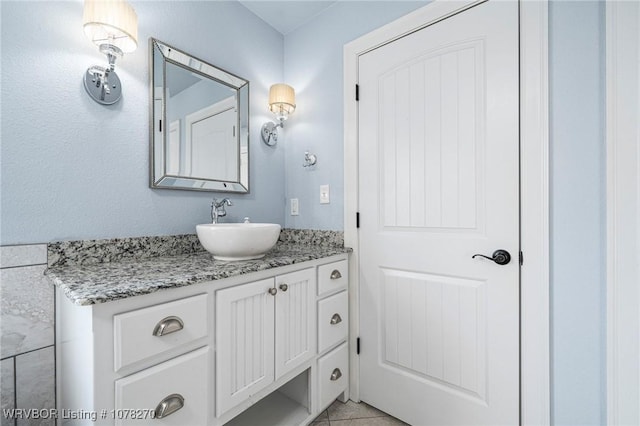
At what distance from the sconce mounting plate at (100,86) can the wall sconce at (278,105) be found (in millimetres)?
815

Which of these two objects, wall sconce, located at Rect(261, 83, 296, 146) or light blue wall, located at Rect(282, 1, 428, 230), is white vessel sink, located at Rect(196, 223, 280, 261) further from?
wall sconce, located at Rect(261, 83, 296, 146)

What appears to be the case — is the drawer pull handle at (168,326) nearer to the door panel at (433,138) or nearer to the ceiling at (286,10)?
the door panel at (433,138)

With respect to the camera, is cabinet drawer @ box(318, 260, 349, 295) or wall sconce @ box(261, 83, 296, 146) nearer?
cabinet drawer @ box(318, 260, 349, 295)

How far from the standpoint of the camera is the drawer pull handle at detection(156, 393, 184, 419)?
2.74ft

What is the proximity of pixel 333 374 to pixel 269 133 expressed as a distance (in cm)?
150

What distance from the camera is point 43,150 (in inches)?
41.0

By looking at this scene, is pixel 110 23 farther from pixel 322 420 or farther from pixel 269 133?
pixel 322 420

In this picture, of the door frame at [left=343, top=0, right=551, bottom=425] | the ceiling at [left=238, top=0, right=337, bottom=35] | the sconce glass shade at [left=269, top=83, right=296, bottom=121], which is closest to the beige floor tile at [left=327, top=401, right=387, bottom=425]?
the door frame at [left=343, top=0, right=551, bottom=425]

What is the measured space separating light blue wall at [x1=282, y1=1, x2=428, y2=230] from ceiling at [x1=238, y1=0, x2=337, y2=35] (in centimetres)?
4

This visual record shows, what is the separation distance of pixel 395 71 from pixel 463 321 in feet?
4.16
